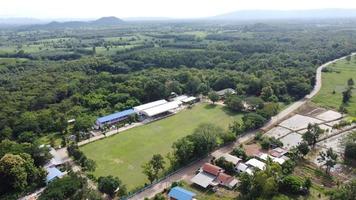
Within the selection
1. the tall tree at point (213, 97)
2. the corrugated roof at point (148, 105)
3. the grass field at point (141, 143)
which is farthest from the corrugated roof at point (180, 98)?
the tall tree at point (213, 97)

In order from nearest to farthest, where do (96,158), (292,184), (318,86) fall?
(292,184)
(96,158)
(318,86)

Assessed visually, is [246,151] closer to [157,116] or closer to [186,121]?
[186,121]

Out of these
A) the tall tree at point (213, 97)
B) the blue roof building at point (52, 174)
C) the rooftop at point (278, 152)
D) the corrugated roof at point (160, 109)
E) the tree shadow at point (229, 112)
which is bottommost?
the tree shadow at point (229, 112)

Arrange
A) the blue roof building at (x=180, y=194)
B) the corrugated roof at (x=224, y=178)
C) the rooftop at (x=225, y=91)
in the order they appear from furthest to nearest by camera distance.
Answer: the rooftop at (x=225, y=91)
the corrugated roof at (x=224, y=178)
the blue roof building at (x=180, y=194)

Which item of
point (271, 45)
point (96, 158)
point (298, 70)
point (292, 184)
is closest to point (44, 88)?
point (96, 158)

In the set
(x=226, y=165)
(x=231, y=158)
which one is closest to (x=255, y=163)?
(x=231, y=158)

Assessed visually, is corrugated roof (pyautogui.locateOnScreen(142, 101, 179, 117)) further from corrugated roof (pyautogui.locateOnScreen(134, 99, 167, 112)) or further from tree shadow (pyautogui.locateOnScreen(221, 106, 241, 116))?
tree shadow (pyautogui.locateOnScreen(221, 106, 241, 116))

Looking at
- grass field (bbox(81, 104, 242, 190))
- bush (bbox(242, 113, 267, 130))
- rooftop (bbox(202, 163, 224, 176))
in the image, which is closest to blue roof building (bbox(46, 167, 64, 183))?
grass field (bbox(81, 104, 242, 190))

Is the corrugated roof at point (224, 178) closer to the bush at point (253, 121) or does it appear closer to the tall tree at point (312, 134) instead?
the tall tree at point (312, 134)

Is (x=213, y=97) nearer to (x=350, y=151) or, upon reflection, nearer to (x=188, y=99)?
(x=188, y=99)
